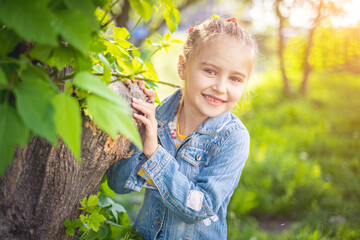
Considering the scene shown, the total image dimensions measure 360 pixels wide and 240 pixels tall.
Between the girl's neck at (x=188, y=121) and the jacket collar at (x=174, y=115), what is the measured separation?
45mm

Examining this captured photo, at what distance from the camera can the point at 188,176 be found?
5.52 feet

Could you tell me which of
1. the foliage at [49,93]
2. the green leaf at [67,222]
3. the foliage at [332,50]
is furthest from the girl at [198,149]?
the foliage at [332,50]

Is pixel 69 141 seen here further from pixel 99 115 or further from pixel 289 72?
pixel 289 72

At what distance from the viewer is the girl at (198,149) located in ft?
4.91

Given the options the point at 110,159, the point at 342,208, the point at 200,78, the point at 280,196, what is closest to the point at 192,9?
the point at 280,196

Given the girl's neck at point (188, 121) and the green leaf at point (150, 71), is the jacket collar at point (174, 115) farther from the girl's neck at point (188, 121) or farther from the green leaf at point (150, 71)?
the green leaf at point (150, 71)

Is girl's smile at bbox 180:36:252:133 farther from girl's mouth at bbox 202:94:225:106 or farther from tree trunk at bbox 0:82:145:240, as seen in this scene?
tree trunk at bbox 0:82:145:240

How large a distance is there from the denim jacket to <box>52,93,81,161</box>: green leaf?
2.59 ft

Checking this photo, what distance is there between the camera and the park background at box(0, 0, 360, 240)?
0.70 m

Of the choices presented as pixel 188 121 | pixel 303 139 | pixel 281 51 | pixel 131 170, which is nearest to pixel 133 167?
pixel 131 170

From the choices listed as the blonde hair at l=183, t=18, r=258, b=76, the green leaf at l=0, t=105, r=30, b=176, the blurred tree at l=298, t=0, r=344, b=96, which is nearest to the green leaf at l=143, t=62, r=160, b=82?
the blonde hair at l=183, t=18, r=258, b=76

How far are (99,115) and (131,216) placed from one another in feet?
8.80

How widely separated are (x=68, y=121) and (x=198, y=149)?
1.09m

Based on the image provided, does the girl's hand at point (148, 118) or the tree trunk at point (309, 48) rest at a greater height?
the girl's hand at point (148, 118)
